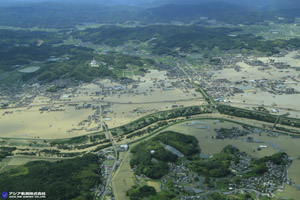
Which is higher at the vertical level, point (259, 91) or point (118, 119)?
point (259, 91)

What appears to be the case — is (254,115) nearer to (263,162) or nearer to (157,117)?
(263,162)

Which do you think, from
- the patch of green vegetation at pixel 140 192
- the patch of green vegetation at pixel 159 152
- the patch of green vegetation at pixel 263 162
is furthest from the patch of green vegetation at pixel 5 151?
the patch of green vegetation at pixel 263 162

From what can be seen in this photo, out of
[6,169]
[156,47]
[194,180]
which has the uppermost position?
[156,47]

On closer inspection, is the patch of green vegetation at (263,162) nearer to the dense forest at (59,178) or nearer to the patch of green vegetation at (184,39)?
the dense forest at (59,178)

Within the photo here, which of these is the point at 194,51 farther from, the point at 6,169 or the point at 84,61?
the point at 6,169

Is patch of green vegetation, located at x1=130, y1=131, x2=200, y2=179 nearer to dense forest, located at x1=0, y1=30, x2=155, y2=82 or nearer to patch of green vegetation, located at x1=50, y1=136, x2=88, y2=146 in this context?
patch of green vegetation, located at x1=50, y1=136, x2=88, y2=146

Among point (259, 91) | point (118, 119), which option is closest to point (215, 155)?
point (118, 119)
